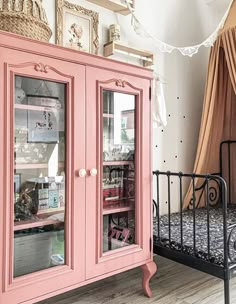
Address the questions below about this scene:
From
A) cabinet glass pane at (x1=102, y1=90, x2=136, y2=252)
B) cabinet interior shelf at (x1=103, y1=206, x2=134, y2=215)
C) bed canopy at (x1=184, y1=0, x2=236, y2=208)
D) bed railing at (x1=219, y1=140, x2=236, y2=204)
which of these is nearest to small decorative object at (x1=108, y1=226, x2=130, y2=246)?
cabinet glass pane at (x1=102, y1=90, x2=136, y2=252)

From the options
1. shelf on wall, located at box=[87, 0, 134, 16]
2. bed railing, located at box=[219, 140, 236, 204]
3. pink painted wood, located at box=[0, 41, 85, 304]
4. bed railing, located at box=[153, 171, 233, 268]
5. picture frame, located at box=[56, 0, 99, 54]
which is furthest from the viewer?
bed railing, located at box=[219, 140, 236, 204]

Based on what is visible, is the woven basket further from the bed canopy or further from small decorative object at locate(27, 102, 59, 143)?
the bed canopy

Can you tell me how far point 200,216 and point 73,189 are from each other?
1.43 m

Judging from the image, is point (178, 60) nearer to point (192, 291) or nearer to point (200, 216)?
point (200, 216)

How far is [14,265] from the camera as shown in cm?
139

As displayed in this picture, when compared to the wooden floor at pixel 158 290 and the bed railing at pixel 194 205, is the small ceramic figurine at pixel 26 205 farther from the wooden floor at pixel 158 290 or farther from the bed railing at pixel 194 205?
the bed railing at pixel 194 205

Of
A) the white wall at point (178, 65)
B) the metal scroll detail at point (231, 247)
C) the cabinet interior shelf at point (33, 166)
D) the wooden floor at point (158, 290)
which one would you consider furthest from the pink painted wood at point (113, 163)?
the white wall at point (178, 65)

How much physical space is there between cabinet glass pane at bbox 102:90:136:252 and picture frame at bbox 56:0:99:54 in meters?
0.64

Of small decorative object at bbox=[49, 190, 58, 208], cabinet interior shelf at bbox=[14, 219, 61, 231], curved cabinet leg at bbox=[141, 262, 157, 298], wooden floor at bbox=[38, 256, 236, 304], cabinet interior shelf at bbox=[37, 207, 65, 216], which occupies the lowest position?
wooden floor at bbox=[38, 256, 236, 304]

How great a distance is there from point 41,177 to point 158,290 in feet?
3.74

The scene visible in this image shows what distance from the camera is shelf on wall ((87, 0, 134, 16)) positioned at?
2223mm

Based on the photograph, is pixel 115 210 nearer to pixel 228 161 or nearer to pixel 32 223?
pixel 32 223

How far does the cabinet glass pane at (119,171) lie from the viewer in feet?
5.90

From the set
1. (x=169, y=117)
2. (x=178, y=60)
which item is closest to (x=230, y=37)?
(x=178, y=60)
